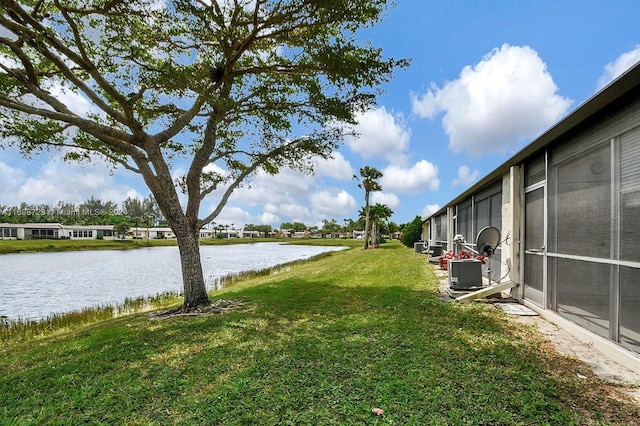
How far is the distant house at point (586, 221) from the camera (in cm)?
343

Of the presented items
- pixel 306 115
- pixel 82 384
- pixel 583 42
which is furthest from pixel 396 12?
pixel 82 384

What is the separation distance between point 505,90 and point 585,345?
22.0 ft

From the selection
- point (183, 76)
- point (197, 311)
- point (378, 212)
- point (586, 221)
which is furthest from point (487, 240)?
point (378, 212)

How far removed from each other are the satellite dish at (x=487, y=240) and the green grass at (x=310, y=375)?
1850mm

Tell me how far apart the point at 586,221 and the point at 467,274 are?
2991mm

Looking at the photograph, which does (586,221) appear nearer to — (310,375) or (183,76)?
(310,375)

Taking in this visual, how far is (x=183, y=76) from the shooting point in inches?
234

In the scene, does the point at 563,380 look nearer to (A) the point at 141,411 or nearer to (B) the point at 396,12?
(A) the point at 141,411

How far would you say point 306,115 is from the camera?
7.70m

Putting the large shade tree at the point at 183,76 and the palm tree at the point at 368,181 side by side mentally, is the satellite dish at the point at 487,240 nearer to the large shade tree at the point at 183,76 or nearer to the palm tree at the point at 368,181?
the large shade tree at the point at 183,76

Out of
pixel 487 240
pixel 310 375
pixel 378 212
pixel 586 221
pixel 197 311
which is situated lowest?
pixel 197 311

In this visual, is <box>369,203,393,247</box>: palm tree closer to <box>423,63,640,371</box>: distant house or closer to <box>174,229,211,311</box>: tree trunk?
<box>423,63,640,371</box>: distant house

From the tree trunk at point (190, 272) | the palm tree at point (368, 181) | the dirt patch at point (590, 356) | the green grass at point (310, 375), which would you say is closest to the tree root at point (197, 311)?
the tree trunk at point (190, 272)

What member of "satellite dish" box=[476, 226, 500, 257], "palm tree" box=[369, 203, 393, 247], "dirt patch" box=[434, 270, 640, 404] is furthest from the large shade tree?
"palm tree" box=[369, 203, 393, 247]
